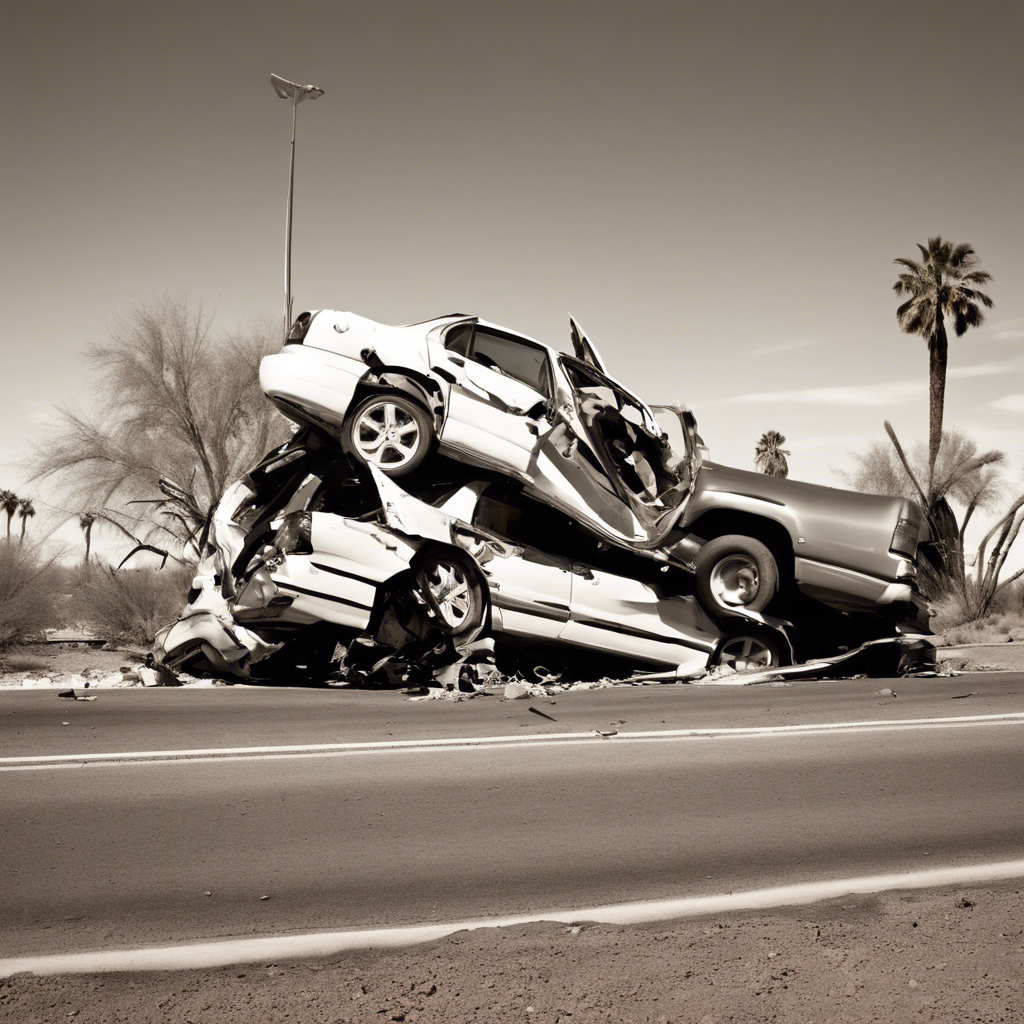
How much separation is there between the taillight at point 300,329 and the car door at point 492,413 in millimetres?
1558

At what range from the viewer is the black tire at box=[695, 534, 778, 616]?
9.39m

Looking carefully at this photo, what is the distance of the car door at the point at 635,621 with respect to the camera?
9227 mm

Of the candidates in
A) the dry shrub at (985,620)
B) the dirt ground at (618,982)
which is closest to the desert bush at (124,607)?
the dry shrub at (985,620)

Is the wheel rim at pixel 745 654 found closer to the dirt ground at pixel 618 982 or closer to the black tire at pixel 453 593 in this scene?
the black tire at pixel 453 593

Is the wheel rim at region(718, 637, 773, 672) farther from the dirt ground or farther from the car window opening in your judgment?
the dirt ground

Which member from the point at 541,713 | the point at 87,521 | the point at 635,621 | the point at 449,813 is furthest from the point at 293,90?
the point at 449,813

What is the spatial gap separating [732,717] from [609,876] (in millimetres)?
3614

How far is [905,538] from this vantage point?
9180mm

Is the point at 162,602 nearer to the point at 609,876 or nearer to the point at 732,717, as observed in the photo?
the point at 732,717

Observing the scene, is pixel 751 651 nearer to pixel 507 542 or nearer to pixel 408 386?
pixel 507 542

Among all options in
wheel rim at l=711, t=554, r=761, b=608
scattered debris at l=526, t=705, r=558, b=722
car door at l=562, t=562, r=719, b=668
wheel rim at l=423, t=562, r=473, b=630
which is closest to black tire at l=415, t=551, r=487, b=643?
wheel rim at l=423, t=562, r=473, b=630

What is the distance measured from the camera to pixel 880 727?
6.74 m

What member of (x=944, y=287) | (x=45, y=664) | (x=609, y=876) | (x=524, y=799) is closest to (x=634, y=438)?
(x=524, y=799)

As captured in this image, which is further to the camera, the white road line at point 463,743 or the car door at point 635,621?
the car door at point 635,621
